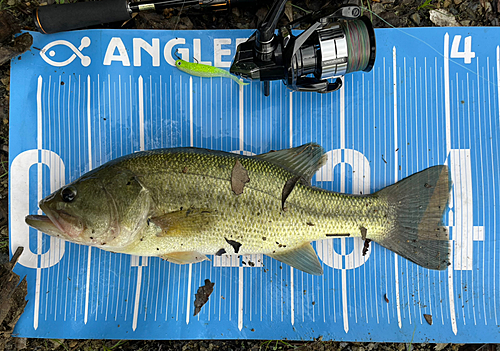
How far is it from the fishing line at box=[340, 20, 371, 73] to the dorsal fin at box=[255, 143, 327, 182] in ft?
2.18

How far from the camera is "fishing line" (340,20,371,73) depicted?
6.73ft

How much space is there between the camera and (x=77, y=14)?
2.43 metres

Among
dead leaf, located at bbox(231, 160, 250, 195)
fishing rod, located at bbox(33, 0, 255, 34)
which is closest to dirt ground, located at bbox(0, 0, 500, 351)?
fishing rod, located at bbox(33, 0, 255, 34)

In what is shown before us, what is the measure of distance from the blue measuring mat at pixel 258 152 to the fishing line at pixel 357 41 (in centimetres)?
50

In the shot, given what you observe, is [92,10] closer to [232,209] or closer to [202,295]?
[232,209]

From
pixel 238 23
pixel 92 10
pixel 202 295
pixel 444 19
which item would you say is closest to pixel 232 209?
pixel 202 295

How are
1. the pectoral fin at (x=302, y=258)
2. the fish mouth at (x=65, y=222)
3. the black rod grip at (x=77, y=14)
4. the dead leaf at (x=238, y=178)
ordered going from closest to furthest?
the fish mouth at (x=65, y=222) → the dead leaf at (x=238, y=178) → the pectoral fin at (x=302, y=258) → the black rod grip at (x=77, y=14)

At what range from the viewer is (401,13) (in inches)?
102

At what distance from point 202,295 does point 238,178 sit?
113cm

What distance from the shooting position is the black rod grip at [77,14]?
7.93 feet

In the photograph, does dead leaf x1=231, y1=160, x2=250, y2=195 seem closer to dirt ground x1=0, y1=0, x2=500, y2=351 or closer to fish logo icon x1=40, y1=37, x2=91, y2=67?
dirt ground x1=0, y1=0, x2=500, y2=351

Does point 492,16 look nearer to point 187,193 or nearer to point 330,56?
point 330,56

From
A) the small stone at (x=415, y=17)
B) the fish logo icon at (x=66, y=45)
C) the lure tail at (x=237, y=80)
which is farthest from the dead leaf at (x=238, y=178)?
the small stone at (x=415, y=17)

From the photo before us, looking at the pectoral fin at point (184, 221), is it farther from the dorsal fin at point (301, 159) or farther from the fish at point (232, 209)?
the dorsal fin at point (301, 159)
